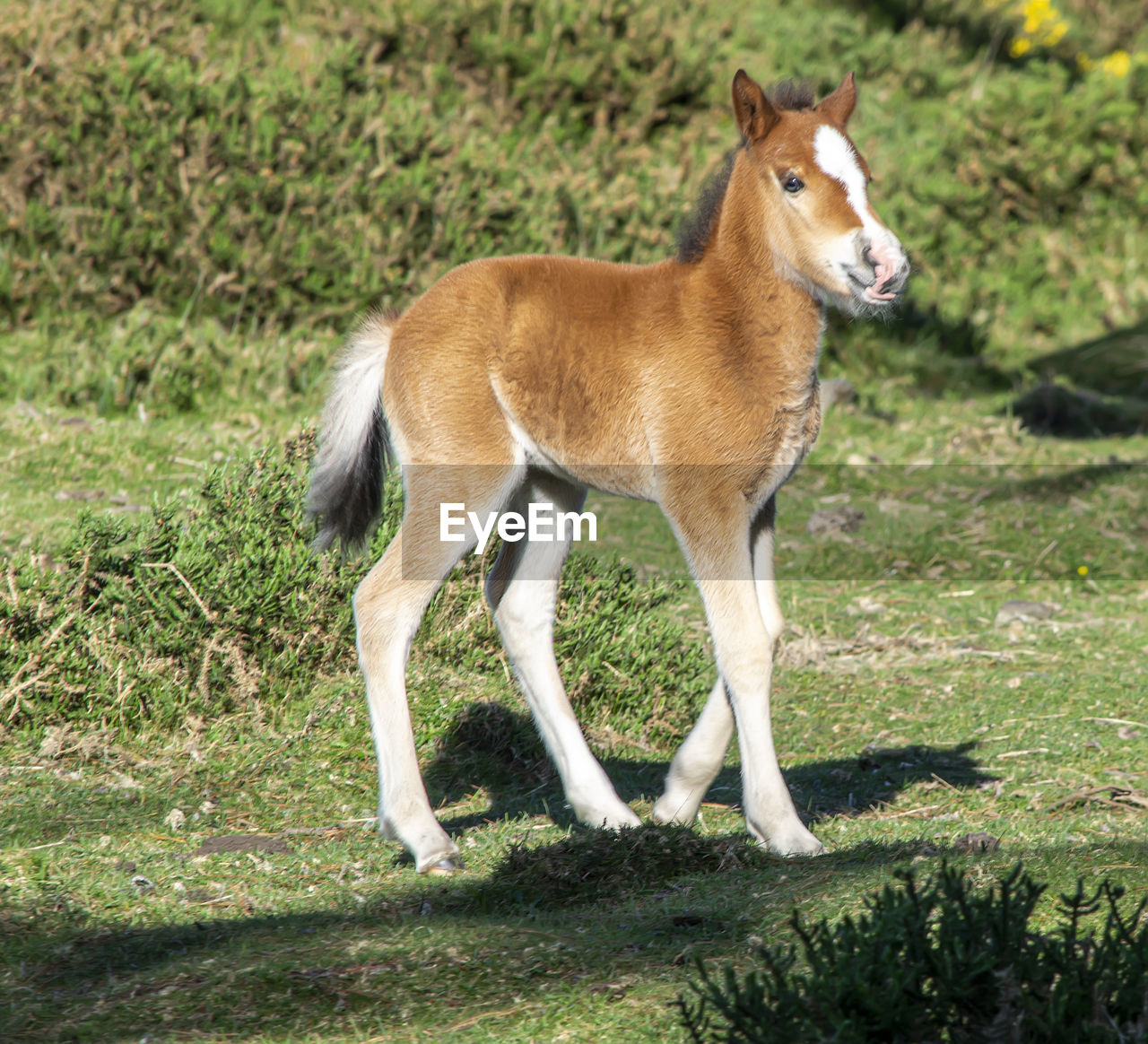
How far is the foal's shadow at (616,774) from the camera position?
16.9 feet

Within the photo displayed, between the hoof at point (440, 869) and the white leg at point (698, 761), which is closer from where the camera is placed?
the hoof at point (440, 869)

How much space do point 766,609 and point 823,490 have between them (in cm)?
450

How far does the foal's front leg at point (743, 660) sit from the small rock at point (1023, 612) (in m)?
3.14

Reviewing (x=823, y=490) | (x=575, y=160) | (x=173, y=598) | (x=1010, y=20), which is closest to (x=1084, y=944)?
(x=173, y=598)

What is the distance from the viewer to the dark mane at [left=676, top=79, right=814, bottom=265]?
181 inches

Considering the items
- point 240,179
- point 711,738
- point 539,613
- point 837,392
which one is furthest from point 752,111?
point 837,392

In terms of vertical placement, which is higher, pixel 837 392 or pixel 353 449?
pixel 353 449

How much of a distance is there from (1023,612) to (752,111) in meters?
3.80

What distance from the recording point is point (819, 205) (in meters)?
4.25

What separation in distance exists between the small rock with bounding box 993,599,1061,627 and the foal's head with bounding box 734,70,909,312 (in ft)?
11.0

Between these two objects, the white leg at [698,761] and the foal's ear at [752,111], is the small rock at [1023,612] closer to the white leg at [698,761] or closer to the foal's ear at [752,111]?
the white leg at [698,761]

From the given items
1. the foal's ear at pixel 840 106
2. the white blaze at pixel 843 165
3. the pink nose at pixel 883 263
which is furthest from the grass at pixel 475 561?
the foal's ear at pixel 840 106

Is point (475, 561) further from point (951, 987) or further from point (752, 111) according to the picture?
point (951, 987)

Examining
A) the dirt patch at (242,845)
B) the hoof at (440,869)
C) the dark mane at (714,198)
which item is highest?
the dark mane at (714,198)
